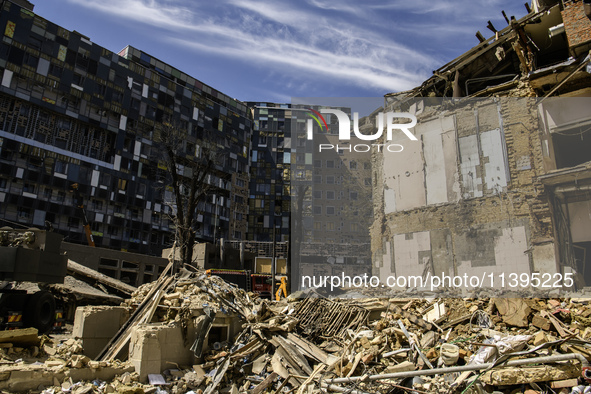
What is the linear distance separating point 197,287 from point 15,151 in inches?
1247

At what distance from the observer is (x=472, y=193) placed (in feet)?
50.8

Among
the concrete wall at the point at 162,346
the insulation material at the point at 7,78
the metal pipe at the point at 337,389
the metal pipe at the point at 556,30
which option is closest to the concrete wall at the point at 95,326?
the concrete wall at the point at 162,346

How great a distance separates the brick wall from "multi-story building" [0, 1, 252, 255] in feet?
107

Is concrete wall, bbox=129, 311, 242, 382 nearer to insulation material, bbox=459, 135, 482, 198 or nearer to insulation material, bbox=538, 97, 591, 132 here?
insulation material, bbox=459, 135, 482, 198

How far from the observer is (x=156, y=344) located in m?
10.3

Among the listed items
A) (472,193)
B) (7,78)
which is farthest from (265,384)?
(7,78)

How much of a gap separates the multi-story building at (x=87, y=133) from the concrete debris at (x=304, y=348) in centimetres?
2515

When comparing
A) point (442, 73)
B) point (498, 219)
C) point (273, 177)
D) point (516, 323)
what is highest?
point (273, 177)

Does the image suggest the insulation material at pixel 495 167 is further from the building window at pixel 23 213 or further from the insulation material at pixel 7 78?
the insulation material at pixel 7 78

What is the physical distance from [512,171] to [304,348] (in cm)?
998

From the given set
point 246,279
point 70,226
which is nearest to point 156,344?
point 246,279

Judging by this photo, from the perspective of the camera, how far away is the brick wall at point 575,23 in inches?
587

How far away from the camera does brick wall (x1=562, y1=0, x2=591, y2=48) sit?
48.9 ft

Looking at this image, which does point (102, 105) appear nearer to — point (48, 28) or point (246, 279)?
point (48, 28)
